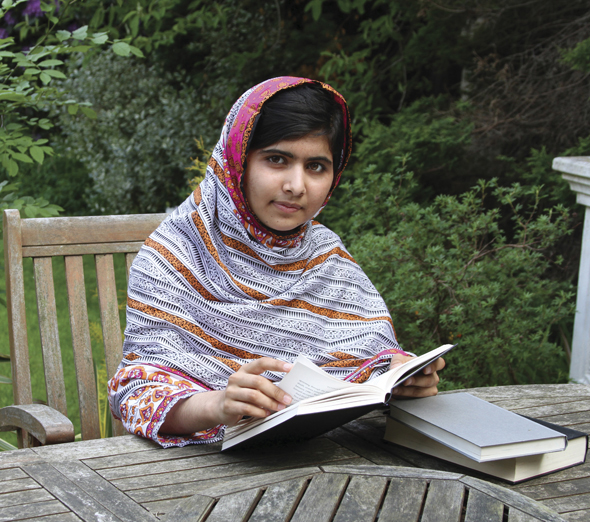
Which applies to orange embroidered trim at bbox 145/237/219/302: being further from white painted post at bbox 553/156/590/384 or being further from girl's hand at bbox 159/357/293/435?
white painted post at bbox 553/156/590/384

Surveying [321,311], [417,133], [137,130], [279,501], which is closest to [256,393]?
[279,501]

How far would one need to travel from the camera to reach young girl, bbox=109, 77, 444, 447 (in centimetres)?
170

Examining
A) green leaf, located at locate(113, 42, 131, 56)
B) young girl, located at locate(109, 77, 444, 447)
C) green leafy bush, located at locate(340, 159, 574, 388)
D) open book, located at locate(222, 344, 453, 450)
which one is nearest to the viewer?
open book, located at locate(222, 344, 453, 450)

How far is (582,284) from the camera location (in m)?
2.91

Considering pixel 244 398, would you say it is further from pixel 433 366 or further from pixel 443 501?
pixel 433 366

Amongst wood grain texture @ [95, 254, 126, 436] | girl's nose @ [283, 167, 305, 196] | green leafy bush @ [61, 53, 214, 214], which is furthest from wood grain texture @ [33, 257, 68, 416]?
green leafy bush @ [61, 53, 214, 214]

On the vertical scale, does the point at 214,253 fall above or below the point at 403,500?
above

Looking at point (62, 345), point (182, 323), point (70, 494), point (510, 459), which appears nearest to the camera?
point (70, 494)

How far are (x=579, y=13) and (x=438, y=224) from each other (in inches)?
85.6

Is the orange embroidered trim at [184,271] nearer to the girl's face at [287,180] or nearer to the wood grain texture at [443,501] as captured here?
the girl's face at [287,180]

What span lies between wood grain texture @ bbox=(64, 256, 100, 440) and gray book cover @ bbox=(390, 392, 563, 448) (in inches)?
41.3

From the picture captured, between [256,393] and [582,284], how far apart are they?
205 cm

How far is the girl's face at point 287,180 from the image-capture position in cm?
178

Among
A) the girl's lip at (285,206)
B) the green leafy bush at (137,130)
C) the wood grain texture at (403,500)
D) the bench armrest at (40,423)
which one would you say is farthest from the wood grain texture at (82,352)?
the green leafy bush at (137,130)
